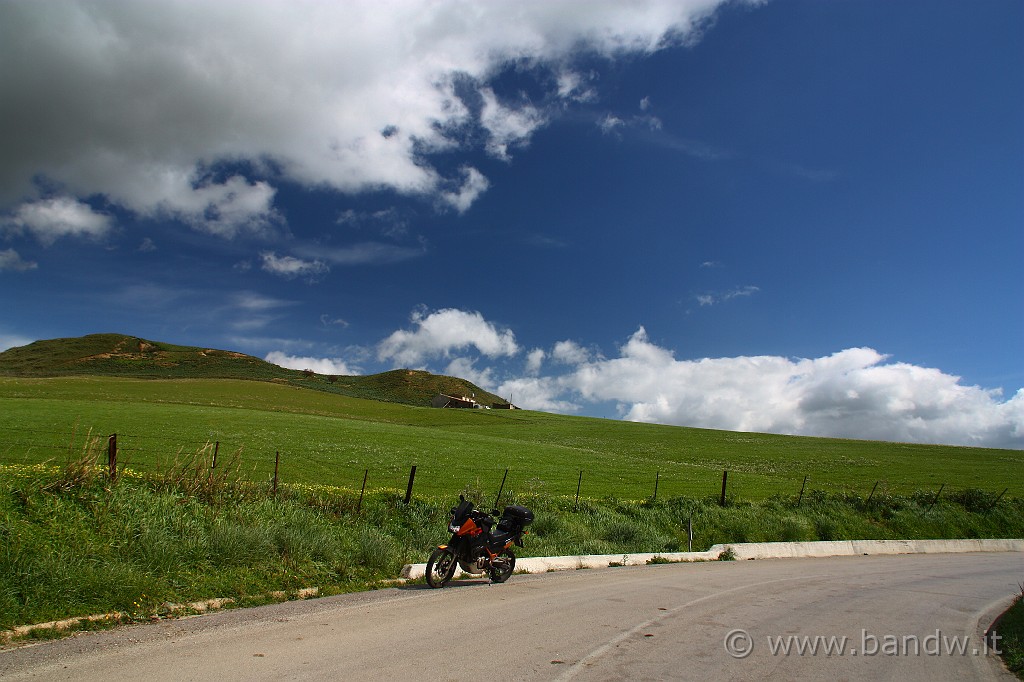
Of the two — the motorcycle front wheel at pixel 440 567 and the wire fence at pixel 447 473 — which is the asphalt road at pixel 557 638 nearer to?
the motorcycle front wheel at pixel 440 567

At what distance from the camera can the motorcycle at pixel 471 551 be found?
433 inches

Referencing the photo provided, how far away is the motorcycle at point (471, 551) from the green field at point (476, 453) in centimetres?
771

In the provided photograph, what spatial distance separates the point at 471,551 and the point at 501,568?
869 mm

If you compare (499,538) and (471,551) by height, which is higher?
(499,538)

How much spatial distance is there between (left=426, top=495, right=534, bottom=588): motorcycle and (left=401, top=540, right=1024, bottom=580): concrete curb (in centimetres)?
84

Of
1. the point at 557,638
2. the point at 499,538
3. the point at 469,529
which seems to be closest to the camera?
the point at 557,638

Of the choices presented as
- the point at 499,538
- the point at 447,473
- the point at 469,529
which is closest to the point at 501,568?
the point at 499,538

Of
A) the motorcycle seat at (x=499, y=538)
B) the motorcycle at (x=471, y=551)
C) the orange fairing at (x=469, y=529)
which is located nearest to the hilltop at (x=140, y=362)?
the motorcycle seat at (x=499, y=538)

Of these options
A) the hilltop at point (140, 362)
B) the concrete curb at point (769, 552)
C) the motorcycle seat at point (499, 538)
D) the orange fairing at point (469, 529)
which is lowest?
the concrete curb at point (769, 552)

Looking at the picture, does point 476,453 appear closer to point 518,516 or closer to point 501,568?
point 518,516

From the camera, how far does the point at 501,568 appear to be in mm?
11844

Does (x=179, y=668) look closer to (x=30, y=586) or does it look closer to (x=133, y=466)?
(x=30, y=586)

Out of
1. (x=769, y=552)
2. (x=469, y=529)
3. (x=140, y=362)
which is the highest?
(x=140, y=362)

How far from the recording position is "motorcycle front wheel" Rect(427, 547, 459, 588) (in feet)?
35.3
